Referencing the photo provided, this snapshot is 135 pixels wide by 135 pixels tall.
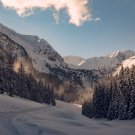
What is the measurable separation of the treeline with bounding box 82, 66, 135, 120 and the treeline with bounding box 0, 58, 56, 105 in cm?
3278

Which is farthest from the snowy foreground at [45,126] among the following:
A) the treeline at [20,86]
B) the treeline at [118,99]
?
the treeline at [20,86]

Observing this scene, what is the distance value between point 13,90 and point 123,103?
5758cm

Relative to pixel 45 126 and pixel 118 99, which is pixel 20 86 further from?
pixel 45 126

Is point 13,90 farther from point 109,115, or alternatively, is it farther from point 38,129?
point 38,129

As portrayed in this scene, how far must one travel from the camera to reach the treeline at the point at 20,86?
122 m

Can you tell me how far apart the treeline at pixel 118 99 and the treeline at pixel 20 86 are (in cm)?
3278

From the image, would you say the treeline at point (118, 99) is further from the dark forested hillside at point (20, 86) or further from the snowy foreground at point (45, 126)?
the dark forested hillside at point (20, 86)

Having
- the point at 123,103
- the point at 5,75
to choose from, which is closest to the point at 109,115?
the point at 123,103

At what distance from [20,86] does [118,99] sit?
58457mm

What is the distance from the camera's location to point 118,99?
296 feet

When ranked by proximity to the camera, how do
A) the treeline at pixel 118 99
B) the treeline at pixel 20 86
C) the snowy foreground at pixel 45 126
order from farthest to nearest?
1. the treeline at pixel 20 86
2. the treeline at pixel 118 99
3. the snowy foreground at pixel 45 126

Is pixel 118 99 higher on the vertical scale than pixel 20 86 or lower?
lower

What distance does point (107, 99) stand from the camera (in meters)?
101

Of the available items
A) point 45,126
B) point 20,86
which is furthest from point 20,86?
point 45,126
